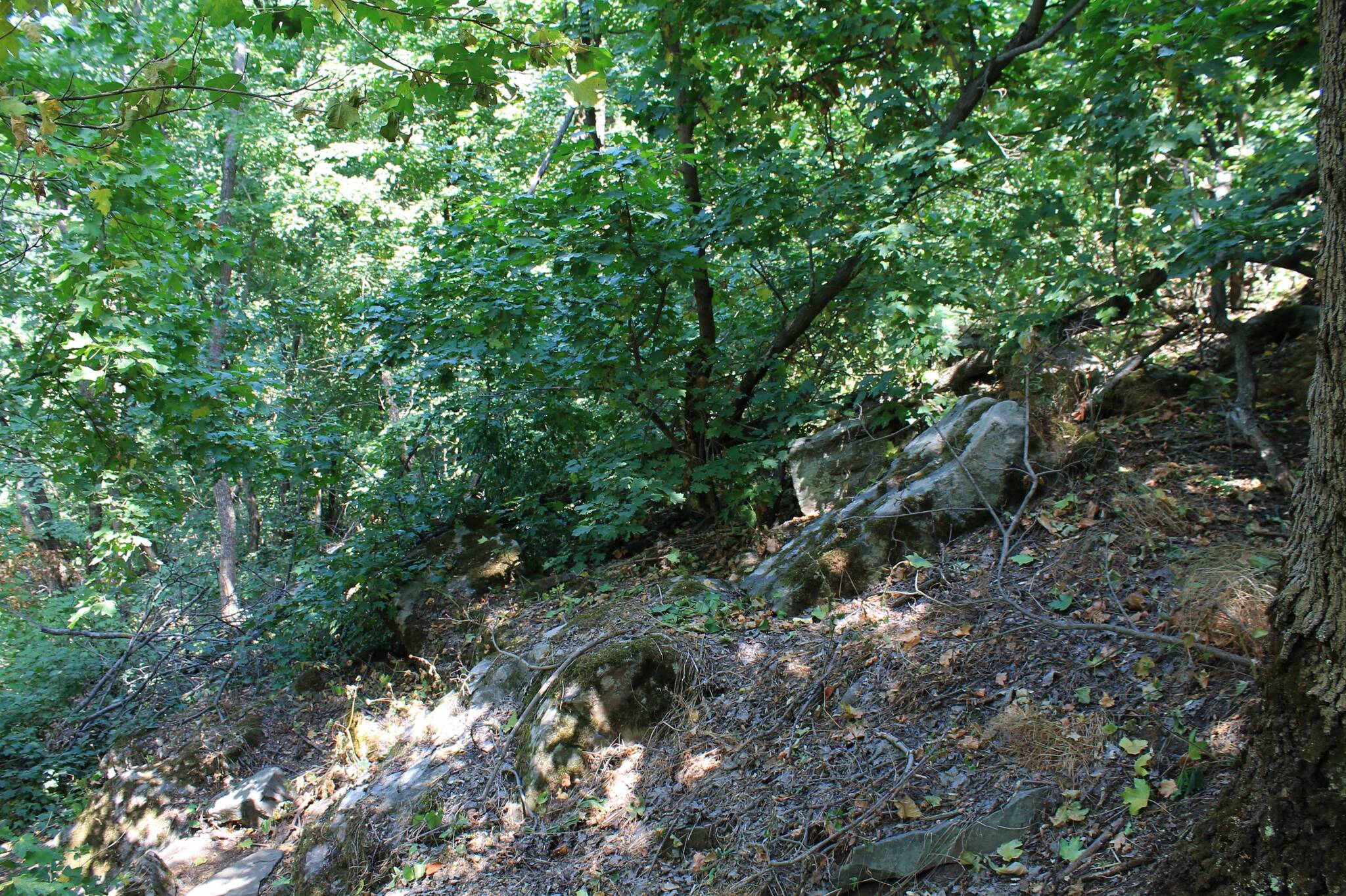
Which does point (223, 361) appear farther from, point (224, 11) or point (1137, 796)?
point (1137, 796)

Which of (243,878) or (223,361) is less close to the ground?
(223,361)

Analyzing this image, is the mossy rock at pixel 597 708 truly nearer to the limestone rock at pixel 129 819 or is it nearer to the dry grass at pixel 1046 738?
the dry grass at pixel 1046 738

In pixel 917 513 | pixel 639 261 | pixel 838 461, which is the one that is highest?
pixel 639 261

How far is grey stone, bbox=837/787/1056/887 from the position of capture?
2.79 metres

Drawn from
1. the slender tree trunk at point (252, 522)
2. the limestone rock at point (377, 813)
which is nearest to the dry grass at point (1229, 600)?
the limestone rock at point (377, 813)

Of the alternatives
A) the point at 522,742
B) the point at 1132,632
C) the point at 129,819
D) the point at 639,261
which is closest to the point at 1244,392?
the point at 1132,632

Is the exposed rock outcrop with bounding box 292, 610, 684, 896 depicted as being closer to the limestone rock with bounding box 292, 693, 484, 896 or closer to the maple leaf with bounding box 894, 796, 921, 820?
the limestone rock with bounding box 292, 693, 484, 896

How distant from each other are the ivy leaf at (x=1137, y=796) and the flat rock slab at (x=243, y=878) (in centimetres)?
491

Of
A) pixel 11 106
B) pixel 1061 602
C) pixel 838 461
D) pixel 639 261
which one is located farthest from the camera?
pixel 838 461

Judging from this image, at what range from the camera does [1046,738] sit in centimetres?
305

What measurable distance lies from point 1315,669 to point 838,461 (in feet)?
14.6

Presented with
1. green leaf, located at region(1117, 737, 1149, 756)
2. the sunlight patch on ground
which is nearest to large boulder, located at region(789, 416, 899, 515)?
the sunlight patch on ground

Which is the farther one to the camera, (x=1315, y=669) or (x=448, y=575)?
(x=448, y=575)

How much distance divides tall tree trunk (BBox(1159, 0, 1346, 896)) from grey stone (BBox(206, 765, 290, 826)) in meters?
6.02
